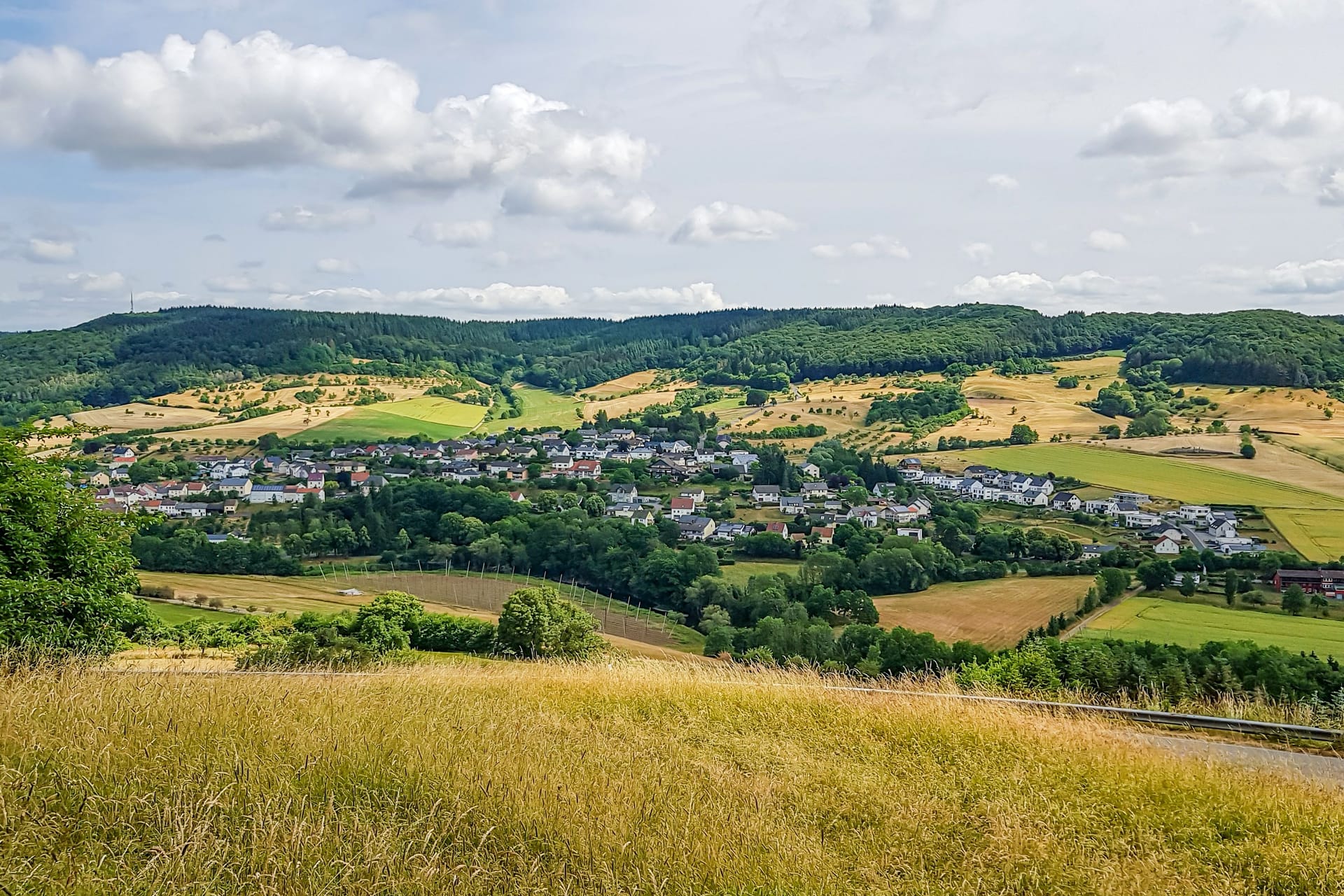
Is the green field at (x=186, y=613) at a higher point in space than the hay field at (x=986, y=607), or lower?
higher

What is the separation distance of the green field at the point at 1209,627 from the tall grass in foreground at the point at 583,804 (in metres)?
27.4

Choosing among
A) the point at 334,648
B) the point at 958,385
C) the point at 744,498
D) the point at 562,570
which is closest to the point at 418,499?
the point at 562,570

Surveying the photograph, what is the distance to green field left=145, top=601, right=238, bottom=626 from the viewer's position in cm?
3428

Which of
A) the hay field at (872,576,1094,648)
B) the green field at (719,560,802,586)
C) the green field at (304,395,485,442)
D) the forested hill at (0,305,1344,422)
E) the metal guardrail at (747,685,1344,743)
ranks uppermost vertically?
the forested hill at (0,305,1344,422)

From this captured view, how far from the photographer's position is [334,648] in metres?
12.5

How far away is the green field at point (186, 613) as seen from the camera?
112ft

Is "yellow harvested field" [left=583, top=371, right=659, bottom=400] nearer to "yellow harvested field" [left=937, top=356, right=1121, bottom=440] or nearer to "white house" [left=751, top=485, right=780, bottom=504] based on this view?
"yellow harvested field" [left=937, top=356, right=1121, bottom=440]

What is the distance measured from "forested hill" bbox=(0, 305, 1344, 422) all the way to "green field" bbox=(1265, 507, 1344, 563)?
127 feet

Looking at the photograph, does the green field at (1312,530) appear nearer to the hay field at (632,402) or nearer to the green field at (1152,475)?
the green field at (1152,475)

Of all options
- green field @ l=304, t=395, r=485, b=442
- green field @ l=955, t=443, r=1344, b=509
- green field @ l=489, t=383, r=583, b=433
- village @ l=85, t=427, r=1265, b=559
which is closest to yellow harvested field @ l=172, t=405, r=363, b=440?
green field @ l=304, t=395, r=485, b=442

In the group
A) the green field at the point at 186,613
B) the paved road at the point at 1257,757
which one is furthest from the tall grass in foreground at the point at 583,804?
the green field at the point at 186,613

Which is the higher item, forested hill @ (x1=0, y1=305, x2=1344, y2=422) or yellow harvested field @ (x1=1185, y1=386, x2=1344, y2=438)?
forested hill @ (x1=0, y1=305, x2=1344, y2=422)

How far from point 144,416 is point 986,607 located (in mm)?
101825

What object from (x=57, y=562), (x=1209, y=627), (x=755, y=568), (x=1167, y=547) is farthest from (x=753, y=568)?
(x=57, y=562)
